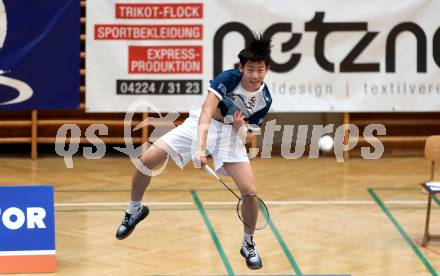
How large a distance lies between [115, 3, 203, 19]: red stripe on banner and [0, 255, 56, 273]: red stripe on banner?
15.0 ft

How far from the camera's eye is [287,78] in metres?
12.9

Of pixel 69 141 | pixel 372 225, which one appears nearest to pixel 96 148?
pixel 69 141

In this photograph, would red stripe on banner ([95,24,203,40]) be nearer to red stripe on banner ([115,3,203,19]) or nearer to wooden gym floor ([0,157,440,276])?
red stripe on banner ([115,3,203,19])

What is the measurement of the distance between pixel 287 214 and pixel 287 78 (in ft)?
8.40

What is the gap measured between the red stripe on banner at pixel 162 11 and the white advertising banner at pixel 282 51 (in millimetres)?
12

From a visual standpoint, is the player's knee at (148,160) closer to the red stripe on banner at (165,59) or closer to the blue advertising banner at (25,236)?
the blue advertising banner at (25,236)

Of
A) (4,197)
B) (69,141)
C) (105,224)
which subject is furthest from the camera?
(69,141)

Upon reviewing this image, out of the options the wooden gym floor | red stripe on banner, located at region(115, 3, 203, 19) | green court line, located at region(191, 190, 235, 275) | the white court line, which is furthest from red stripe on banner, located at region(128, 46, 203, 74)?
the white court line

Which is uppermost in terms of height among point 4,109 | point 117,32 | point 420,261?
point 117,32

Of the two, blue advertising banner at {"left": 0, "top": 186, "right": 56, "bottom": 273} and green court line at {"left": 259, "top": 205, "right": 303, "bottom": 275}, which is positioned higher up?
blue advertising banner at {"left": 0, "top": 186, "right": 56, "bottom": 273}

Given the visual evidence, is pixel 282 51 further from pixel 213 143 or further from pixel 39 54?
pixel 213 143

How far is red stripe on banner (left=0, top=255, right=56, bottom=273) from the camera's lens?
8.76 metres

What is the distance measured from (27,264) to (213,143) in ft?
6.40

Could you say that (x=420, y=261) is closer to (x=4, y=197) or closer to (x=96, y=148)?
(x=4, y=197)
